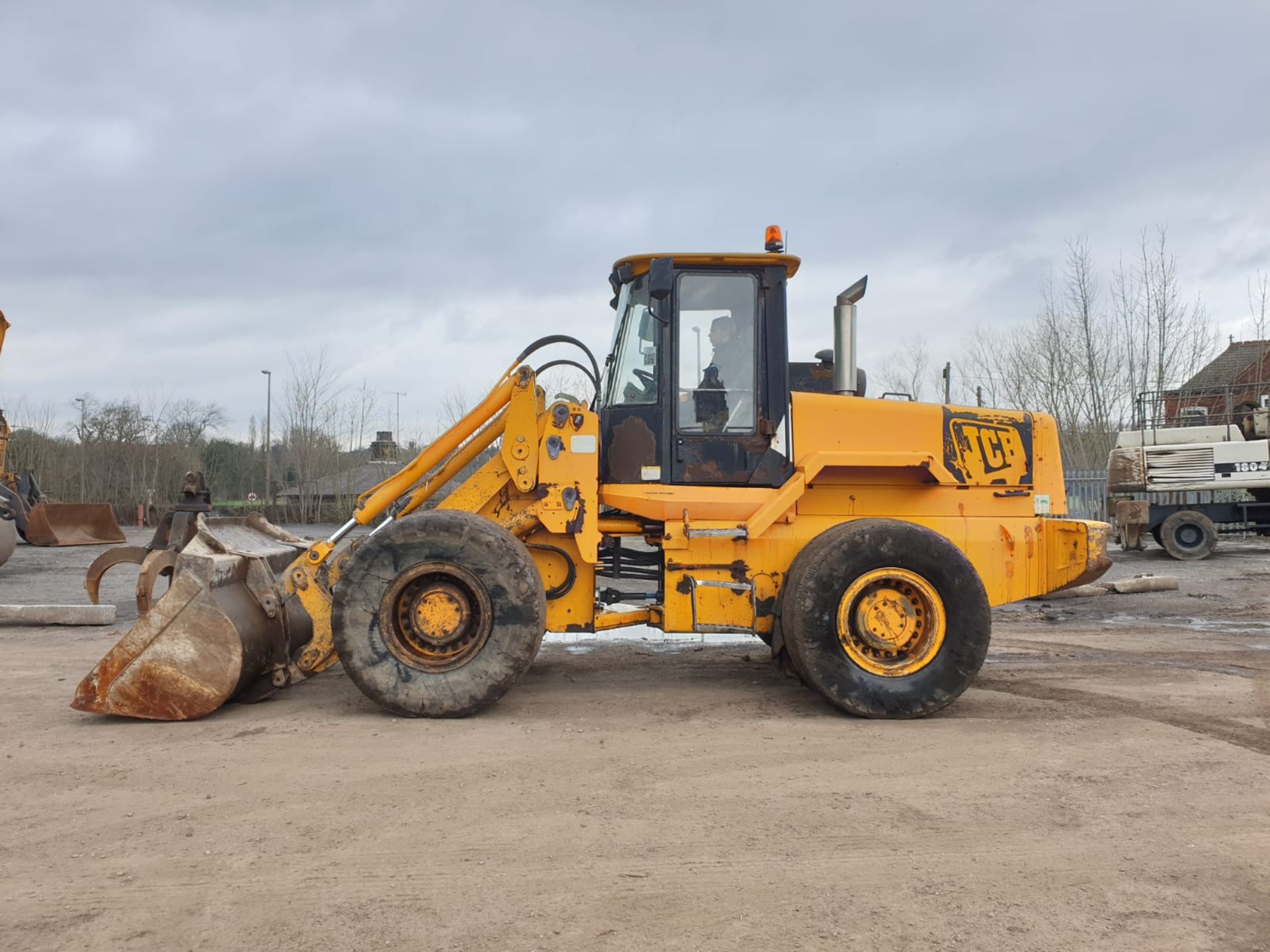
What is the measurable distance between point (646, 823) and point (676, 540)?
240 cm

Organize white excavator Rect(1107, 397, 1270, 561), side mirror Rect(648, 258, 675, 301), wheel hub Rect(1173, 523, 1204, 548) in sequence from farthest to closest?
white excavator Rect(1107, 397, 1270, 561), wheel hub Rect(1173, 523, 1204, 548), side mirror Rect(648, 258, 675, 301)

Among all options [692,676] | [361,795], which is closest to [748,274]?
[692,676]

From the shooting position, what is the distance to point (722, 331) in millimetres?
6207

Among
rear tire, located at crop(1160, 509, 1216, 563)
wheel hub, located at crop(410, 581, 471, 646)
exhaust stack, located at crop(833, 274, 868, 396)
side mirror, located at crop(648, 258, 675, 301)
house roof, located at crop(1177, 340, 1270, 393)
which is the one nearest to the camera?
wheel hub, located at crop(410, 581, 471, 646)

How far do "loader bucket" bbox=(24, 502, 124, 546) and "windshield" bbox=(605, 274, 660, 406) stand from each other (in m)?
16.2

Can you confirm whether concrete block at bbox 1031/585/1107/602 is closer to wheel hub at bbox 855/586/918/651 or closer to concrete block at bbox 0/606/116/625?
wheel hub at bbox 855/586/918/651

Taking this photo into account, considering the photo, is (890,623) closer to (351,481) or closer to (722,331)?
(722,331)

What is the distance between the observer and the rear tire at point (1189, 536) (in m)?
15.9

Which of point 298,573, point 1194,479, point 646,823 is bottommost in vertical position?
point 646,823

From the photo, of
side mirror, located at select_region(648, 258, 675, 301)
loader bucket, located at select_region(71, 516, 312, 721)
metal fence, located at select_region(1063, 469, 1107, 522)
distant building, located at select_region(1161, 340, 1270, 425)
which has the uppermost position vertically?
distant building, located at select_region(1161, 340, 1270, 425)

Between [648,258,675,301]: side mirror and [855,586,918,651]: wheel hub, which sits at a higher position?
[648,258,675,301]: side mirror

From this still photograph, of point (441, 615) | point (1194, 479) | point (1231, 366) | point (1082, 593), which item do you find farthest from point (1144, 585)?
point (1231, 366)

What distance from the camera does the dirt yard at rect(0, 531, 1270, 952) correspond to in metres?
2.97

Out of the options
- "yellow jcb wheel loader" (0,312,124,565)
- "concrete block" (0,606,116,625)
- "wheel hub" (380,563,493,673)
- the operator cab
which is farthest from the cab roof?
"yellow jcb wheel loader" (0,312,124,565)
